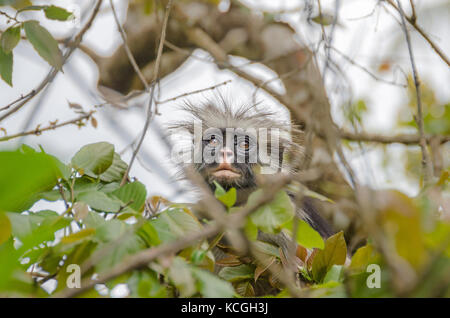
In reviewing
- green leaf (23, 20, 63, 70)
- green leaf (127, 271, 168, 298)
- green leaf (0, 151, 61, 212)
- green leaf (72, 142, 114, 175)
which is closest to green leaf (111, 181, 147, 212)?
green leaf (72, 142, 114, 175)

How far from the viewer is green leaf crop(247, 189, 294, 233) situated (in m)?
0.73

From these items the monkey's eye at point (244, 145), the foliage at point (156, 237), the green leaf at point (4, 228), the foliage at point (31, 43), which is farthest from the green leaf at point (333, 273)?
the monkey's eye at point (244, 145)

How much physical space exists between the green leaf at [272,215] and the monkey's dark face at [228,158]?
868mm

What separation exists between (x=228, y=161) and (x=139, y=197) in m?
0.80

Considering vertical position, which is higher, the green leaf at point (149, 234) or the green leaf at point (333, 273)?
the green leaf at point (149, 234)

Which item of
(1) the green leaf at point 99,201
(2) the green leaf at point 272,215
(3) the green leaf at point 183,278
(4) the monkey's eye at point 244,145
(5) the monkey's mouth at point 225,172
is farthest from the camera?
(4) the monkey's eye at point 244,145

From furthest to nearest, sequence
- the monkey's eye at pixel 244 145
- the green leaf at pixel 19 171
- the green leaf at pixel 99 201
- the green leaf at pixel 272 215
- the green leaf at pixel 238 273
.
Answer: the monkey's eye at pixel 244 145 → the green leaf at pixel 238 273 → the green leaf at pixel 99 201 → the green leaf at pixel 272 215 → the green leaf at pixel 19 171

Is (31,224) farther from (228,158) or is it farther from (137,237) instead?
(228,158)

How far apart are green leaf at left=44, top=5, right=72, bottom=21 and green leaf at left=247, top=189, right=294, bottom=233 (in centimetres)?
65

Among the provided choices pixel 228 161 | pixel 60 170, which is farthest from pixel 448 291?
pixel 228 161

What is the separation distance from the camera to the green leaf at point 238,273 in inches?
38.6

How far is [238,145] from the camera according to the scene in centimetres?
183

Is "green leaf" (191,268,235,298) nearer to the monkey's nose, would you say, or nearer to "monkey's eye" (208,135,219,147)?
the monkey's nose

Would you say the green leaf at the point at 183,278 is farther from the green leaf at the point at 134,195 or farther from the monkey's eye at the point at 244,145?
the monkey's eye at the point at 244,145
